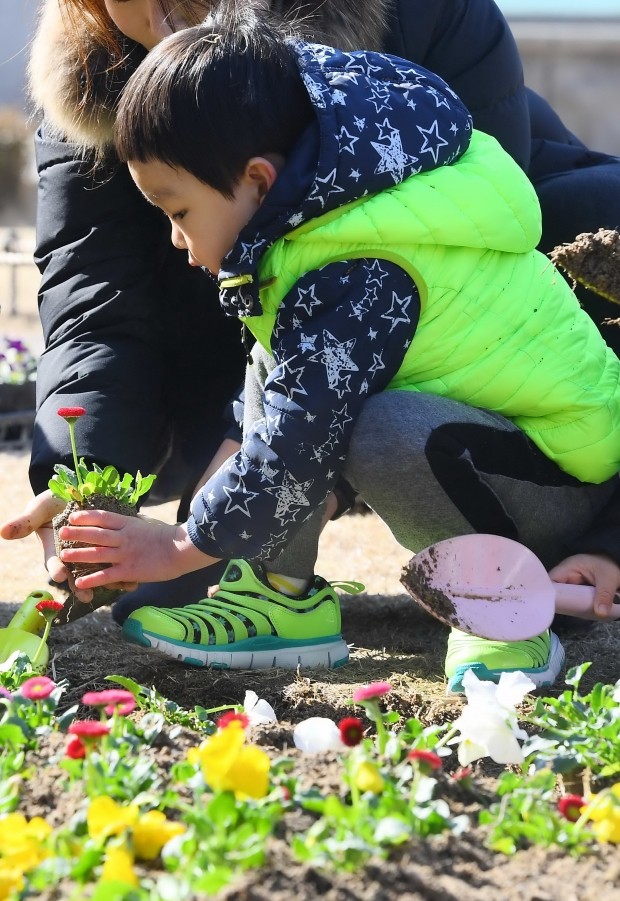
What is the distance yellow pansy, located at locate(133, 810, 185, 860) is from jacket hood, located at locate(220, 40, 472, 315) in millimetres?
959

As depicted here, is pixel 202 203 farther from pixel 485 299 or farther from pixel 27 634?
pixel 27 634

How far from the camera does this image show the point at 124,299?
259 centimetres

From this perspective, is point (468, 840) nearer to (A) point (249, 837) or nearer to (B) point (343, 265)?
(A) point (249, 837)

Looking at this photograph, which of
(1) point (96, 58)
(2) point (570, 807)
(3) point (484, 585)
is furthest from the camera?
(1) point (96, 58)

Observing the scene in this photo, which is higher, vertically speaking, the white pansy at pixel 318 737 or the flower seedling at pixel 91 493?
the white pansy at pixel 318 737

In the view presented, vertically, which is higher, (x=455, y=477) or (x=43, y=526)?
(x=455, y=477)

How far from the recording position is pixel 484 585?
1908mm

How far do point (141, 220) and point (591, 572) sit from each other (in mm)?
1391

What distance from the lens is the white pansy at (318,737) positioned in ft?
4.71

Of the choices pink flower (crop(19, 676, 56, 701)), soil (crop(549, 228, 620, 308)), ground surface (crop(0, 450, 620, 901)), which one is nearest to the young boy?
ground surface (crop(0, 450, 620, 901))

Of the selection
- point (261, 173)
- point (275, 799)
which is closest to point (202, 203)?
point (261, 173)

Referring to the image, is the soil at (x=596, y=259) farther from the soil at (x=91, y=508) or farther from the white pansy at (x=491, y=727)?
the soil at (x=91, y=508)

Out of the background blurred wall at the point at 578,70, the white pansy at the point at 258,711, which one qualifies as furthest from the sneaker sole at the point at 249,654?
the background blurred wall at the point at 578,70

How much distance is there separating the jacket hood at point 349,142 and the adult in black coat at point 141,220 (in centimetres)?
38
